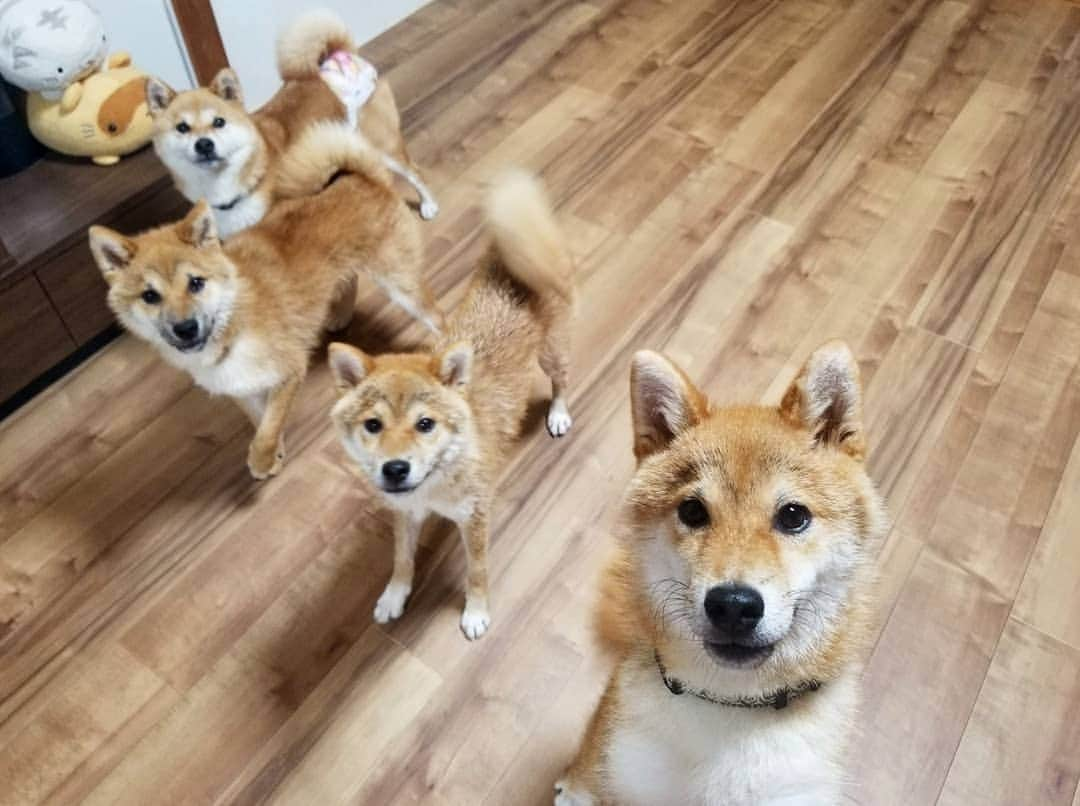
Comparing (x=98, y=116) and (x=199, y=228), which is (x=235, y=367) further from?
(x=98, y=116)

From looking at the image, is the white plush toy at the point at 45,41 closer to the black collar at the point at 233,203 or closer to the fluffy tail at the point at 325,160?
Result: the black collar at the point at 233,203

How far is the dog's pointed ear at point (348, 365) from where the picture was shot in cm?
142

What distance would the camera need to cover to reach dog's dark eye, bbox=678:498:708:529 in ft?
3.17

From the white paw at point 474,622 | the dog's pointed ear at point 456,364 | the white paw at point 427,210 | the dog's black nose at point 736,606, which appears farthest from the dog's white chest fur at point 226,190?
the dog's black nose at point 736,606

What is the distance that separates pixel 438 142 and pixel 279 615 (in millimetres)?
1727

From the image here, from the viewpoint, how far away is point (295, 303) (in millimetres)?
1837

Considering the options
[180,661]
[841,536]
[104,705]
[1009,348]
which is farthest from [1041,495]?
[104,705]

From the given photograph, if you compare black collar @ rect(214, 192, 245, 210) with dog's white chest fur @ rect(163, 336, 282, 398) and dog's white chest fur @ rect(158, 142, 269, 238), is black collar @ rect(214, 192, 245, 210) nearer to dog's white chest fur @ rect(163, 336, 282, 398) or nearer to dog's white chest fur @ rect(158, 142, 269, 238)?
dog's white chest fur @ rect(158, 142, 269, 238)

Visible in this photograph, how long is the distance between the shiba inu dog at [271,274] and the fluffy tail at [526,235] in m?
0.39

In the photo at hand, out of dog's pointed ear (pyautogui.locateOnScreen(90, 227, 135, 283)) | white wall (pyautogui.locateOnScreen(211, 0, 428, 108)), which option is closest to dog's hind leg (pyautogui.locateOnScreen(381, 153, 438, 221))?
white wall (pyautogui.locateOnScreen(211, 0, 428, 108))

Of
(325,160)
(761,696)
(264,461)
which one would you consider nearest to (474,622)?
(264,461)

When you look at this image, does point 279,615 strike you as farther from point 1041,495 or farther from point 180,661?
point 1041,495

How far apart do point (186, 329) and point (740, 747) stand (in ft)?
4.33

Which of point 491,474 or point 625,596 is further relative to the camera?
point 491,474
